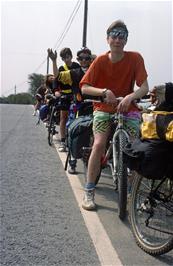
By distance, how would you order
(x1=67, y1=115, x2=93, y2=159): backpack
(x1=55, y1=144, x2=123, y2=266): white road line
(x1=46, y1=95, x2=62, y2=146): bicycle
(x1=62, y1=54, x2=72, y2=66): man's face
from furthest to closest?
1. (x1=46, y1=95, x2=62, y2=146): bicycle
2. (x1=62, y1=54, x2=72, y2=66): man's face
3. (x1=67, y1=115, x2=93, y2=159): backpack
4. (x1=55, y1=144, x2=123, y2=266): white road line

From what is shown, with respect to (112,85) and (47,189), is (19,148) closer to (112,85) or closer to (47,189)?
(47,189)

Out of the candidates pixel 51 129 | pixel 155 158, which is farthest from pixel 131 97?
pixel 51 129

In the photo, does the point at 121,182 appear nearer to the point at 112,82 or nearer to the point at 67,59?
the point at 112,82

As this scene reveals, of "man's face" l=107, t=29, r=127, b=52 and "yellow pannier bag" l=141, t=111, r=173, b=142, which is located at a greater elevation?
"man's face" l=107, t=29, r=127, b=52

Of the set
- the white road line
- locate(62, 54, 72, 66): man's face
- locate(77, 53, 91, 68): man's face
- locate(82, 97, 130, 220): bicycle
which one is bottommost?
the white road line

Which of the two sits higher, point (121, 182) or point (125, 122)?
point (125, 122)

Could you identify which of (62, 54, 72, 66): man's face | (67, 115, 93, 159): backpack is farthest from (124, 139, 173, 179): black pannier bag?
(62, 54, 72, 66): man's face

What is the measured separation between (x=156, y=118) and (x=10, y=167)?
14.7ft

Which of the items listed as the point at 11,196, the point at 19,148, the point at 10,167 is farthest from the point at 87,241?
the point at 19,148

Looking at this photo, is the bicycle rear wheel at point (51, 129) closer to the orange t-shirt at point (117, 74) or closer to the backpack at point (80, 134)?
the backpack at point (80, 134)

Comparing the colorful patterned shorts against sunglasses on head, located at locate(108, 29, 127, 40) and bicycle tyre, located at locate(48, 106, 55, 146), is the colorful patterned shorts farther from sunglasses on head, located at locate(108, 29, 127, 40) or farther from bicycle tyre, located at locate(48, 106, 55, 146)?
bicycle tyre, located at locate(48, 106, 55, 146)

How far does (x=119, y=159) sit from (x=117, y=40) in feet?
4.23

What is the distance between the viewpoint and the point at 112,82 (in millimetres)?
5461

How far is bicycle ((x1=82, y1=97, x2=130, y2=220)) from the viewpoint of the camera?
16.4 ft
